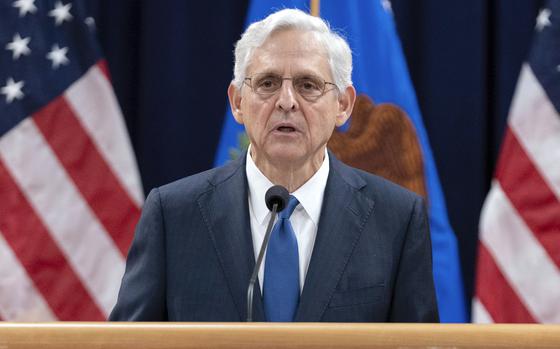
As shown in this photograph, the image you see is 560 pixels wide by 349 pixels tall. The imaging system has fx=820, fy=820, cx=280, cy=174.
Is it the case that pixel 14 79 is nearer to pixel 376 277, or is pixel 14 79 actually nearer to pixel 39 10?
pixel 39 10

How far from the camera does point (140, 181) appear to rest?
3.73 meters

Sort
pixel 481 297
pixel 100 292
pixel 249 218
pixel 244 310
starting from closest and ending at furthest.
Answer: pixel 244 310 < pixel 249 218 < pixel 481 297 < pixel 100 292

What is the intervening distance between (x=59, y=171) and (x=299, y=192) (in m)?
1.81

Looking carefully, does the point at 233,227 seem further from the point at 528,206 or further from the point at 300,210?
the point at 528,206

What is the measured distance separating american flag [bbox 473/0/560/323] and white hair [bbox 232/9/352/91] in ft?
4.78

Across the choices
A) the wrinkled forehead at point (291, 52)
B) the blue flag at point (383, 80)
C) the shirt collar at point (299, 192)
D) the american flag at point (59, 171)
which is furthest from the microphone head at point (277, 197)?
the american flag at point (59, 171)

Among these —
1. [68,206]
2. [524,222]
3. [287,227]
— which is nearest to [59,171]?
[68,206]

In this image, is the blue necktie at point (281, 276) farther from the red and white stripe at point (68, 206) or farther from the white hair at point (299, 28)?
the red and white stripe at point (68, 206)

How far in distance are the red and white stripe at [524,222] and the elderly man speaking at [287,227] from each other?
1.34m

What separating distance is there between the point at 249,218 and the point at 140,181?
68.0 inches

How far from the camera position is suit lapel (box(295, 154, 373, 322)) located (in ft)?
6.40

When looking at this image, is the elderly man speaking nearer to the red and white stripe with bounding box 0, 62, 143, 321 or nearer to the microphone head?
the microphone head

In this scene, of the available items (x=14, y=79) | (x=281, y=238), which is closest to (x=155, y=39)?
(x=14, y=79)

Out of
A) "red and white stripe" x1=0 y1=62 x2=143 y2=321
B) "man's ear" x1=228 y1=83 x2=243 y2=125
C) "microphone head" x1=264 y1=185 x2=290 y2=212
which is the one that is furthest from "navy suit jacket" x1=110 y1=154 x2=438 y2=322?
"red and white stripe" x1=0 y1=62 x2=143 y2=321
